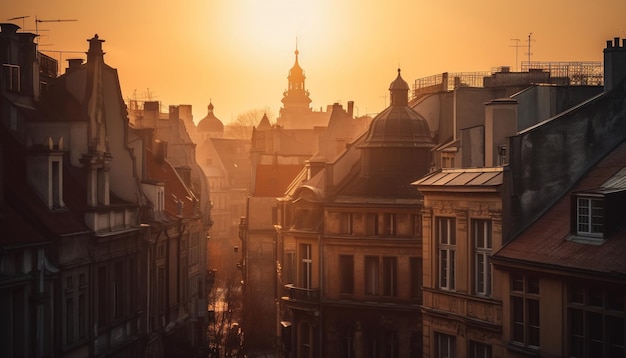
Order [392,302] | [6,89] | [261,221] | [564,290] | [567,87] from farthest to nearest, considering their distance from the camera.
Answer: [261,221], [392,302], [567,87], [6,89], [564,290]

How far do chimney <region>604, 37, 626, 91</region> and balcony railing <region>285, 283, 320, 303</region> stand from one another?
74.2 feet

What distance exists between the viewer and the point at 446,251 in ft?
120

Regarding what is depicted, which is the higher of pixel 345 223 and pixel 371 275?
pixel 345 223

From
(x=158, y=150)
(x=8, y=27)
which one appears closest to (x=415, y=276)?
(x=158, y=150)

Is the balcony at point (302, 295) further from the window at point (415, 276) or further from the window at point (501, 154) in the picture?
the window at point (501, 154)

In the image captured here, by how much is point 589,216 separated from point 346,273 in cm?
2472

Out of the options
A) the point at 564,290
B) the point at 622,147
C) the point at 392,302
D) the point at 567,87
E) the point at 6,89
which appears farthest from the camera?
the point at 392,302

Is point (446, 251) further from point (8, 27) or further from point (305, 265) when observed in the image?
point (305, 265)

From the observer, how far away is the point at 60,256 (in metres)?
34.1

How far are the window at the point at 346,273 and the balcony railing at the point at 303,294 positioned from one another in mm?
1214

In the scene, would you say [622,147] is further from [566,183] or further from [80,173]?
[80,173]

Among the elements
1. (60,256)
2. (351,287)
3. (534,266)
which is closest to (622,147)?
(534,266)

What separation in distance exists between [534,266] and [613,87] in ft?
20.9

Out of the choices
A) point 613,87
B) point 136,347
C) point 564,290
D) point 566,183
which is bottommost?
point 136,347
